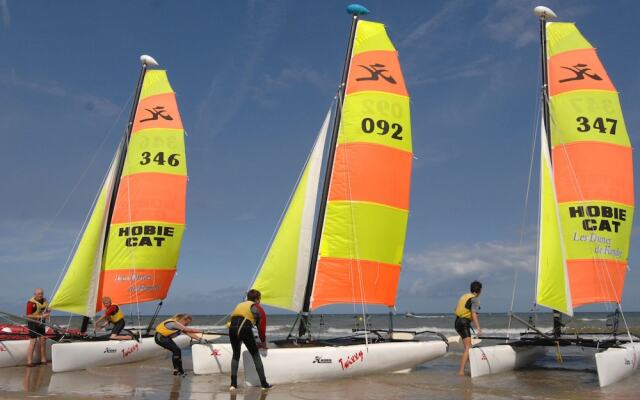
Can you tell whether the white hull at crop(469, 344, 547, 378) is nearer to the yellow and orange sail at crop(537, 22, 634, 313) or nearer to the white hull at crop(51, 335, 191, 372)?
the yellow and orange sail at crop(537, 22, 634, 313)

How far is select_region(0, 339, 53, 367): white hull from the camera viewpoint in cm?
1152

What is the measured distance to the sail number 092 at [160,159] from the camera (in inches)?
617

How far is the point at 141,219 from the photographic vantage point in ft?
49.7

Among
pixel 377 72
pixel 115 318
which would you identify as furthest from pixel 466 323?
pixel 115 318

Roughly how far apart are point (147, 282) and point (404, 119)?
742cm

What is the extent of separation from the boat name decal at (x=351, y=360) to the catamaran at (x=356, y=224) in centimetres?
2

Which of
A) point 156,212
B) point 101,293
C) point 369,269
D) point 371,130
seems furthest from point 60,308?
point 371,130

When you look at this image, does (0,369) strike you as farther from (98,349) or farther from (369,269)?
(369,269)

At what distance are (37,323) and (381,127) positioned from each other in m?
7.78

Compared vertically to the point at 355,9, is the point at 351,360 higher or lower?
lower

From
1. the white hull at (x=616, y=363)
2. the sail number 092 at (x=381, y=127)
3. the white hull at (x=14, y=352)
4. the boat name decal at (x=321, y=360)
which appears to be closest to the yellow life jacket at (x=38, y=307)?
the white hull at (x=14, y=352)

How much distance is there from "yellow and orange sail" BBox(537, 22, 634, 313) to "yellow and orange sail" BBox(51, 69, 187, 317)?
925 cm

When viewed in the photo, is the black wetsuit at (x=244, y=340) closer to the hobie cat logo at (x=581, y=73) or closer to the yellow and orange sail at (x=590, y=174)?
the yellow and orange sail at (x=590, y=174)

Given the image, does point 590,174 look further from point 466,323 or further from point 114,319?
point 114,319
